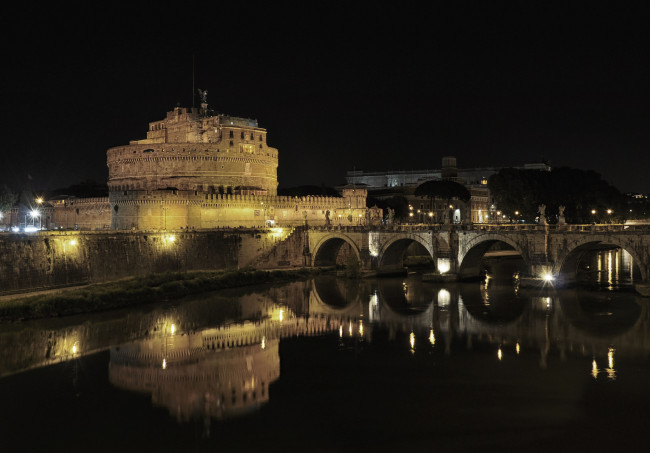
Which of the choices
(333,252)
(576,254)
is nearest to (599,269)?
(576,254)

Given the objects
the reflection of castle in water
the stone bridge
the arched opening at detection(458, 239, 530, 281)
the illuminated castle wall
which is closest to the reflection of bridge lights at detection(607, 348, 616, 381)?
the reflection of castle in water

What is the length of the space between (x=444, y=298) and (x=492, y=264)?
20913 mm

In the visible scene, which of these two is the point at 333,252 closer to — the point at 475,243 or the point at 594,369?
the point at 475,243

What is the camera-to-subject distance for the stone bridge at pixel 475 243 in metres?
37.3

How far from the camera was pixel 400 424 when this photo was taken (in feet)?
60.6

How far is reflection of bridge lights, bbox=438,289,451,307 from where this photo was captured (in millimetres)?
36766

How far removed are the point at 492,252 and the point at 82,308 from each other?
146 ft

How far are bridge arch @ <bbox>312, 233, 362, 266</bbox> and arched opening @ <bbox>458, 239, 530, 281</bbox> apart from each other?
407 inches

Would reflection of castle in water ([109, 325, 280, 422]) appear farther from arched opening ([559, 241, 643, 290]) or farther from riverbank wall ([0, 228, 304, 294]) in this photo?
arched opening ([559, 241, 643, 290])

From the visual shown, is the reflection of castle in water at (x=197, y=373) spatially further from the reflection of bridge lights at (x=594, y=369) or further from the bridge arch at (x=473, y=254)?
the bridge arch at (x=473, y=254)

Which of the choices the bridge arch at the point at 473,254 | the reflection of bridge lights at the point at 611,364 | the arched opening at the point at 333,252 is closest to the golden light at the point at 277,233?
the arched opening at the point at 333,252

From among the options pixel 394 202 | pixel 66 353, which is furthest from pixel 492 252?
pixel 66 353

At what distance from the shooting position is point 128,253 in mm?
43719

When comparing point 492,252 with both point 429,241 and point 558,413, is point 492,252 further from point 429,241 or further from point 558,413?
point 558,413
